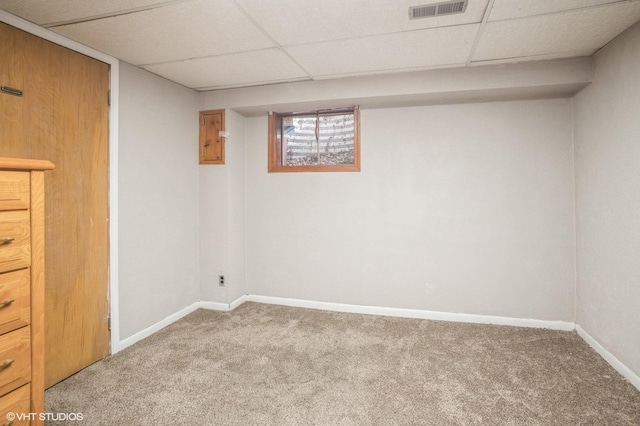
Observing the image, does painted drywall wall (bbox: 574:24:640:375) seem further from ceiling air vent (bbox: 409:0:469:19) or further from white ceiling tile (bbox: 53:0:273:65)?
white ceiling tile (bbox: 53:0:273:65)

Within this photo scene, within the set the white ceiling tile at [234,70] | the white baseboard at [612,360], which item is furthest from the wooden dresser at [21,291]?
the white baseboard at [612,360]

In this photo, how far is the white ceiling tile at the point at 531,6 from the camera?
1.80 m

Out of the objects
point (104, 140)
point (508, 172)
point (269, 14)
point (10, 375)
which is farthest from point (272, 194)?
point (10, 375)

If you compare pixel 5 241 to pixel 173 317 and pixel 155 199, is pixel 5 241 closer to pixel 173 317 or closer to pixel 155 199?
pixel 155 199

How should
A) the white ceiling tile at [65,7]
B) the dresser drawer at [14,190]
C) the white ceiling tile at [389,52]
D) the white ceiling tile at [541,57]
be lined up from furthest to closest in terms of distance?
the white ceiling tile at [541,57], the white ceiling tile at [389,52], the white ceiling tile at [65,7], the dresser drawer at [14,190]

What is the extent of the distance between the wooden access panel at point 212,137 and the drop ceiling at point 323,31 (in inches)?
26.4

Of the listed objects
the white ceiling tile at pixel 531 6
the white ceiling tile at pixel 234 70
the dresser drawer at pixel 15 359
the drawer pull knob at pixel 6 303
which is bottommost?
the dresser drawer at pixel 15 359

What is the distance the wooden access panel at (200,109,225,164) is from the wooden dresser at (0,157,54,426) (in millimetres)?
2055

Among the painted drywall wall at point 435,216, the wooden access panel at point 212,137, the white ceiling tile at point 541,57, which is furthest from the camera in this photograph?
the wooden access panel at point 212,137

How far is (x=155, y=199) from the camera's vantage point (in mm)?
2951

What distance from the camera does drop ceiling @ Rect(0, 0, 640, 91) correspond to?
1847 millimetres

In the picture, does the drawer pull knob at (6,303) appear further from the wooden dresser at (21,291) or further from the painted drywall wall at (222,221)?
the painted drywall wall at (222,221)

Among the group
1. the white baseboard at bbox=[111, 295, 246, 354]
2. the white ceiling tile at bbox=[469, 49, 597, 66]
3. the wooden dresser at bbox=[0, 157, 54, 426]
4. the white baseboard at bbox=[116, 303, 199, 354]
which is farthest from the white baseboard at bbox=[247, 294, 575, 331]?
the wooden dresser at bbox=[0, 157, 54, 426]

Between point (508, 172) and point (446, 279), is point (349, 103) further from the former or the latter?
point (446, 279)
